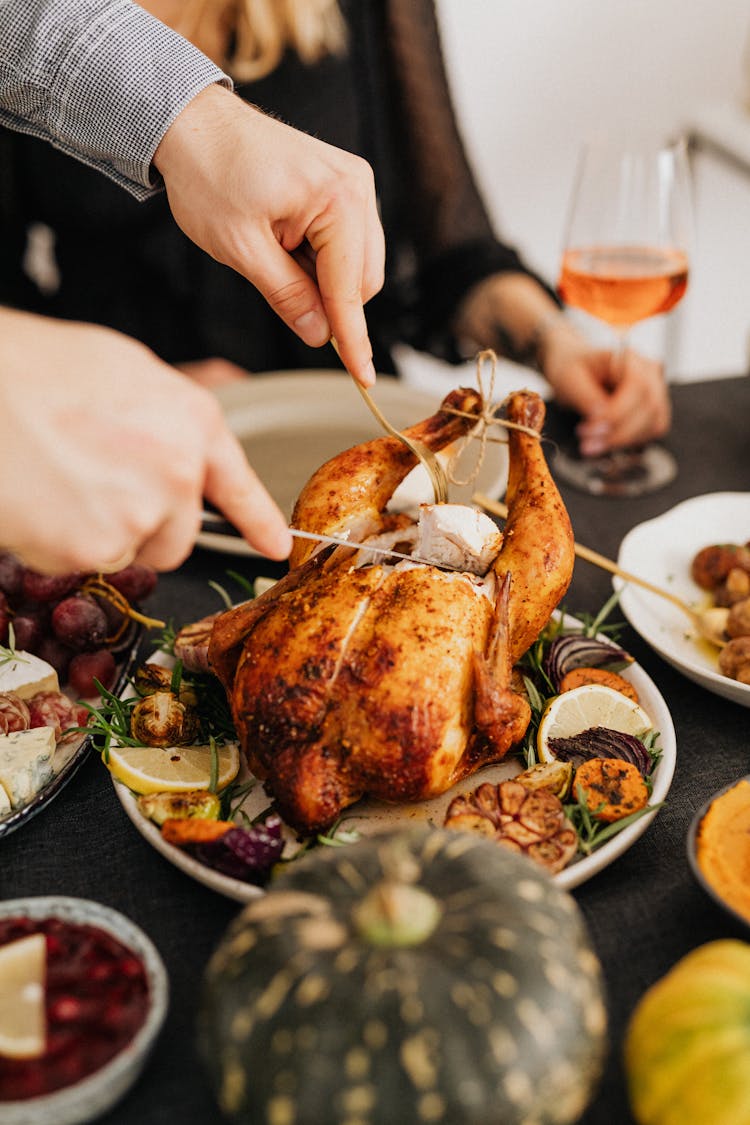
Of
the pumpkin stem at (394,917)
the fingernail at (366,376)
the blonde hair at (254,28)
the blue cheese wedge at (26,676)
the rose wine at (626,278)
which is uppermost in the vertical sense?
the blonde hair at (254,28)

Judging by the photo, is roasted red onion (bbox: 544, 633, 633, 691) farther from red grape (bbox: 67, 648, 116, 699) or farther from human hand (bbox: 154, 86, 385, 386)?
red grape (bbox: 67, 648, 116, 699)

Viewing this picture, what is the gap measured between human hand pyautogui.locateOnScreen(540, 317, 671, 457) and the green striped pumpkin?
130cm

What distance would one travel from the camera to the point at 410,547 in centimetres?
126

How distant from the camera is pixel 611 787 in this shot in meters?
1.02

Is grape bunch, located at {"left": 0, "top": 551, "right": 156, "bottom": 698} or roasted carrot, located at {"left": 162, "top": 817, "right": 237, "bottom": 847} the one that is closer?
roasted carrot, located at {"left": 162, "top": 817, "right": 237, "bottom": 847}

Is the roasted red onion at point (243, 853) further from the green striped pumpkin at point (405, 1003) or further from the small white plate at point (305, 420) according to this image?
the small white plate at point (305, 420)

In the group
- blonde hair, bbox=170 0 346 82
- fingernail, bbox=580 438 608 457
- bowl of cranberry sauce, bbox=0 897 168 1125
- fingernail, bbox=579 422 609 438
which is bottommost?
fingernail, bbox=580 438 608 457

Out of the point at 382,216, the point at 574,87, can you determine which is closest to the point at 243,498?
the point at 382,216

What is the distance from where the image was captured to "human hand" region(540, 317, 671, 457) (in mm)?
1905

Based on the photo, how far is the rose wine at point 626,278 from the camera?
1.72 metres

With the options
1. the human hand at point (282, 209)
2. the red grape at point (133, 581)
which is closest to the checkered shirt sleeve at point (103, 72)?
the human hand at point (282, 209)

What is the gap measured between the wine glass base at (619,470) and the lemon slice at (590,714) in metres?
0.71

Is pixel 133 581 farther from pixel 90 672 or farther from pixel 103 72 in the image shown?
pixel 103 72

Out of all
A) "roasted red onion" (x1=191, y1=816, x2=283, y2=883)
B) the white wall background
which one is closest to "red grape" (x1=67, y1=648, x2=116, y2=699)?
"roasted red onion" (x1=191, y1=816, x2=283, y2=883)
